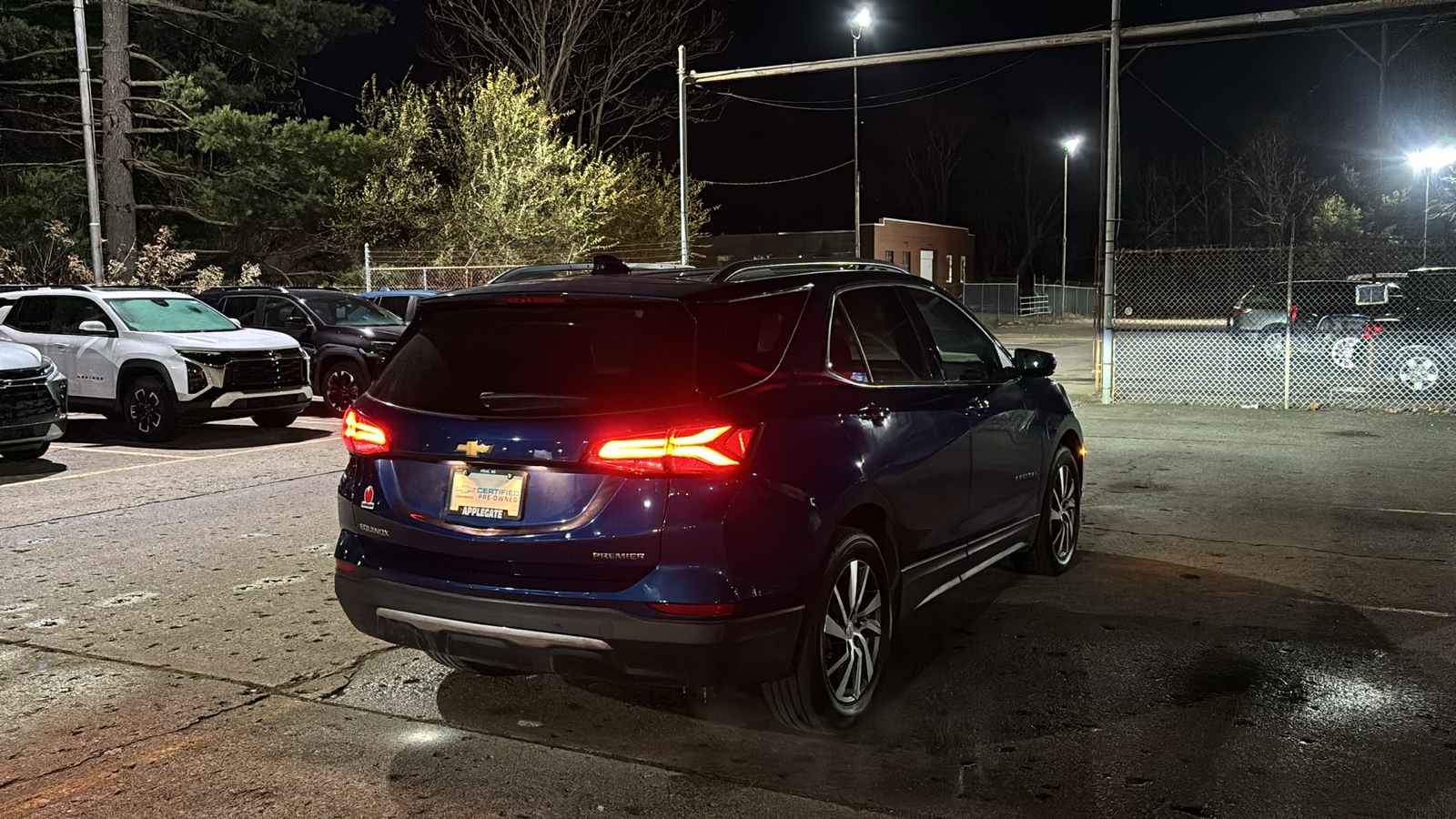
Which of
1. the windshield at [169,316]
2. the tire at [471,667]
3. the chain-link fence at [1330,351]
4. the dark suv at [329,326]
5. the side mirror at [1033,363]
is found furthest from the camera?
the chain-link fence at [1330,351]

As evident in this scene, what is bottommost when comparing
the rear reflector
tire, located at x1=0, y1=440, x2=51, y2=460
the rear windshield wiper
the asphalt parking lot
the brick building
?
the asphalt parking lot

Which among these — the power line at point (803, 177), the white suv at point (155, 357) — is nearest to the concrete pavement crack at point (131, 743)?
the white suv at point (155, 357)

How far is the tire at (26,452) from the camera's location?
11.4 meters

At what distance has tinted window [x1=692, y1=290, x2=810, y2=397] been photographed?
4156mm

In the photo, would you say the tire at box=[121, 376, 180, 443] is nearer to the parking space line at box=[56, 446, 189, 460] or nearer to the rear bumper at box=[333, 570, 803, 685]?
the parking space line at box=[56, 446, 189, 460]

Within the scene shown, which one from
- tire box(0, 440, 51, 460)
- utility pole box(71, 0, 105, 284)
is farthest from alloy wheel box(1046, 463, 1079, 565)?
utility pole box(71, 0, 105, 284)

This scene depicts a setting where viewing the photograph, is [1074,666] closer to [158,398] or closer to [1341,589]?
[1341,589]

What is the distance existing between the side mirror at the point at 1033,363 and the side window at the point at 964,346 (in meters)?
0.10

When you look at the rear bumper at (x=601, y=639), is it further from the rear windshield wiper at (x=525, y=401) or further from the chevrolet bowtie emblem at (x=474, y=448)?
the rear windshield wiper at (x=525, y=401)

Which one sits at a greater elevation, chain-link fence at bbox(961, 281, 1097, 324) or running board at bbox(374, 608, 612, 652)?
chain-link fence at bbox(961, 281, 1097, 324)

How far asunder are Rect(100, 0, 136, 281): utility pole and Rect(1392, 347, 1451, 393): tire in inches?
1028

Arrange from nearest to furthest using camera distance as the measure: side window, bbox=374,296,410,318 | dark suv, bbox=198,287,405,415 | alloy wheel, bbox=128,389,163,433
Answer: alloy wheel, bbox=128,389,163,433 < dark suv, bbox=198,287,405,415 < side window, bbox=374,296,410,318

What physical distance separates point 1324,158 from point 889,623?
66.6 metres

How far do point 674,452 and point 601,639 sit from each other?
2.19 feet
